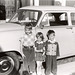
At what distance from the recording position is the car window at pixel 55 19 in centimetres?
642

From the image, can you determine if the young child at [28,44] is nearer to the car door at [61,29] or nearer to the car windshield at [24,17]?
the car door at [61,29]

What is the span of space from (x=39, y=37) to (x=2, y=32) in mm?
932

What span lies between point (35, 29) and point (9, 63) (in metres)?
1.09

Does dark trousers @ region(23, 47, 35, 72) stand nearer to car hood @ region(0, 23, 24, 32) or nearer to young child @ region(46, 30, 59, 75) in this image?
young child @ region(46, 30, 59, 75)

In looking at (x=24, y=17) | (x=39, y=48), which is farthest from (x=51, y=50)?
(x=24, y=17)

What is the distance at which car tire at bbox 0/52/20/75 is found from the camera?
5.71 meters

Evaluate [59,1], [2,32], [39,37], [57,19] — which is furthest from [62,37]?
[59,1]

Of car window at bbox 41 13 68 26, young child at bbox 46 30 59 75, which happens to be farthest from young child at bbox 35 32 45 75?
car window at bbox 41 13 68 26

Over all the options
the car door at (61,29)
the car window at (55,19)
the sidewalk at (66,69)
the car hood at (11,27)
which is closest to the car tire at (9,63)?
the car hood at (11,27)

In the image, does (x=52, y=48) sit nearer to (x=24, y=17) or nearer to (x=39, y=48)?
(x=39, y=48)

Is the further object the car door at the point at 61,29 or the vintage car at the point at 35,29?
the car door at the point at 61,29

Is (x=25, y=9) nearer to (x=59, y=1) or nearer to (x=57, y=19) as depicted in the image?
(x=57, y=19)

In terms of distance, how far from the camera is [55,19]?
23.1 ft

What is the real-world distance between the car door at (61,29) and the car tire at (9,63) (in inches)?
37.1
